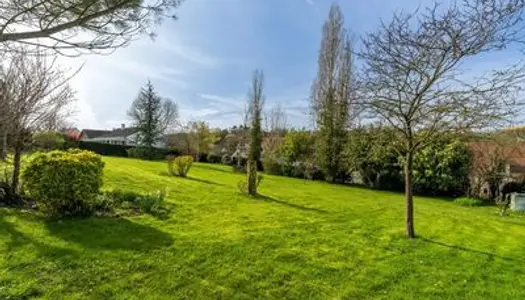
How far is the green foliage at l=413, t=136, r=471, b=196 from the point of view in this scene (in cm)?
1845

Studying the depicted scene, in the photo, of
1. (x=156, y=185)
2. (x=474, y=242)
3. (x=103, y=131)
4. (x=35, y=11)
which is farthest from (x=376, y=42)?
(x=103, y=131)

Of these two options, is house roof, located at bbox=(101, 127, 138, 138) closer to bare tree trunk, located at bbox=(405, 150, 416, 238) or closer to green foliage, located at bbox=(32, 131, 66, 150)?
green foliage, located at bbox=(32, 131, 66, 150)

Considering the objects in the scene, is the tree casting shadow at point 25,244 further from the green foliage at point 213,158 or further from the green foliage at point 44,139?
the green foliage at point 213,158

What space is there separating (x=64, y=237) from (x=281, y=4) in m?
7.41

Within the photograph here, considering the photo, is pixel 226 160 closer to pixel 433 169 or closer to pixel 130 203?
pixel 433 169

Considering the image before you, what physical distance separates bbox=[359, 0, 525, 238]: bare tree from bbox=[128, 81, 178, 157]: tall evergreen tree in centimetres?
3110

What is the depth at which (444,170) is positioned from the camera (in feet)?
61.3

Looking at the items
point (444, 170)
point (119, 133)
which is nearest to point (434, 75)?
point (444, 170)

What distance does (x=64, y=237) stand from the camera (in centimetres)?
657

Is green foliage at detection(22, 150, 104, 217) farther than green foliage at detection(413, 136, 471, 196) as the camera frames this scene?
No

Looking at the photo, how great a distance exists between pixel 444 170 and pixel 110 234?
1623 centimetres

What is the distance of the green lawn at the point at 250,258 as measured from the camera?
16.5ft

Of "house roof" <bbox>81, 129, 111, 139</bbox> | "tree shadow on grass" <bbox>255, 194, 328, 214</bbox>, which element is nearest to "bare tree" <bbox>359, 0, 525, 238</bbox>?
"tree shadow on grass" <bbox>255, 194, 328, 214</bbox>

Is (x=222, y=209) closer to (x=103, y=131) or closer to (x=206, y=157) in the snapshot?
(x=206, y=157)
